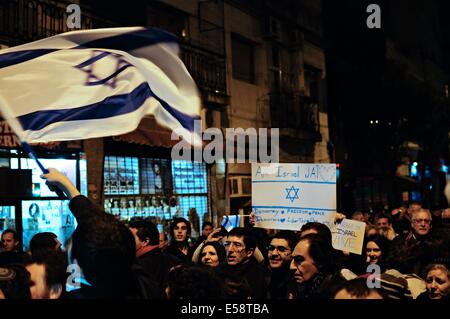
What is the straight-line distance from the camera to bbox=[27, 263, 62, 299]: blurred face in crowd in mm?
3314

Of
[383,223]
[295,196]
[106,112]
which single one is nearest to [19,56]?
[106,112]

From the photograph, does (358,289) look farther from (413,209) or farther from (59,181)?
(413,209)

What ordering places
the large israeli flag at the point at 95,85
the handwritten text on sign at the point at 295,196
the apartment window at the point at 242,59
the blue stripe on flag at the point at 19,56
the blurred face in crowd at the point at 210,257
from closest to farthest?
the large israeli flag at the point at 95,85, the blue stripe on flag at the point at 19,56, the blurred face in crowd at the point at 210,257, the handwritten text on sign at the point at 295,196, the apartment window at the point at 242,59

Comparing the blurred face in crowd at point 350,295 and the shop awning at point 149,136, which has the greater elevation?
the shop awning at point 149,136

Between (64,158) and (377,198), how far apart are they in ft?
61.6

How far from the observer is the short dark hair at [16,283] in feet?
10.8

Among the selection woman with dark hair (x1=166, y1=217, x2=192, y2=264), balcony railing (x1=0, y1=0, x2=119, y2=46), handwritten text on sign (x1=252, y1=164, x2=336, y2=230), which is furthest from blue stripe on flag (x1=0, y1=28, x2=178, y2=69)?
balcony railing (x1=0, y1=0, x2=119, y2=46)

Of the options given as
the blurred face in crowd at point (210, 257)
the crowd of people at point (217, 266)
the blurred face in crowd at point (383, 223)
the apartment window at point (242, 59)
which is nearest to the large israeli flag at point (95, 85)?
the crowd of people at point (217, 266)

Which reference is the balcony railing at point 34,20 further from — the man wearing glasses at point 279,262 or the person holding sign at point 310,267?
the person holding sign at point 310,267

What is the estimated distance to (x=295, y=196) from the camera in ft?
22.9

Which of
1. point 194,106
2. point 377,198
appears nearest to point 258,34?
point 377,198

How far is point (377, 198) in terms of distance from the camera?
2784 cm

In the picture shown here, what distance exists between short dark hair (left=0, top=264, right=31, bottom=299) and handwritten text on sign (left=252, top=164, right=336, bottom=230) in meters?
3.70

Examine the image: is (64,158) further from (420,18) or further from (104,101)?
(420,18)
